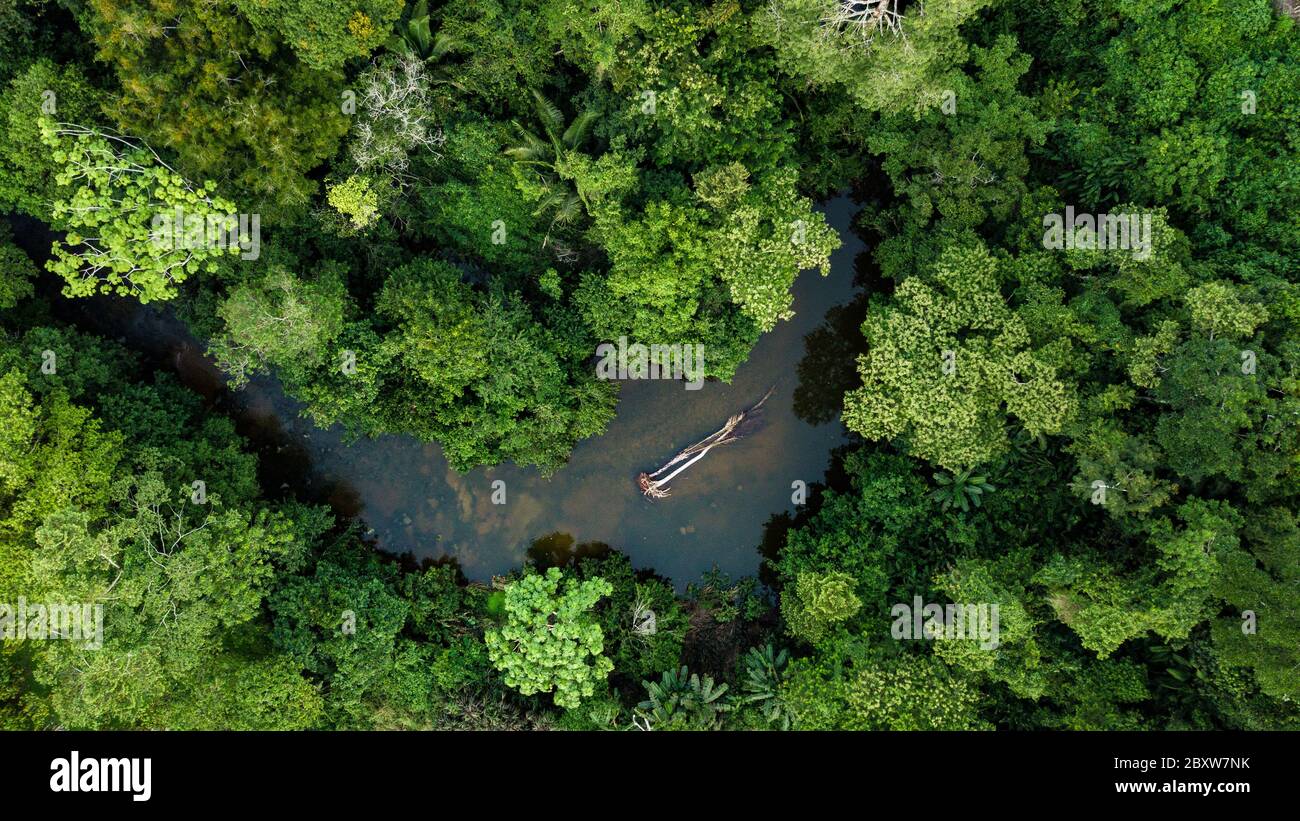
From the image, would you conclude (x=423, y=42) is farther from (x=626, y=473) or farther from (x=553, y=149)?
(x=626, y=473)

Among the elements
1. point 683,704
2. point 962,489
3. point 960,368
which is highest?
point 960,368

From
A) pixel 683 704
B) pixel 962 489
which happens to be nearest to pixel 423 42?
pixel 962 489

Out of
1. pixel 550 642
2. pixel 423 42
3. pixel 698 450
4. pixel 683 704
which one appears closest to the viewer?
pixel 423 42

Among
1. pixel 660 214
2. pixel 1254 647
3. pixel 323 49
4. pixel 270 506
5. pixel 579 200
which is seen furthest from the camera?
pixel 270 506
